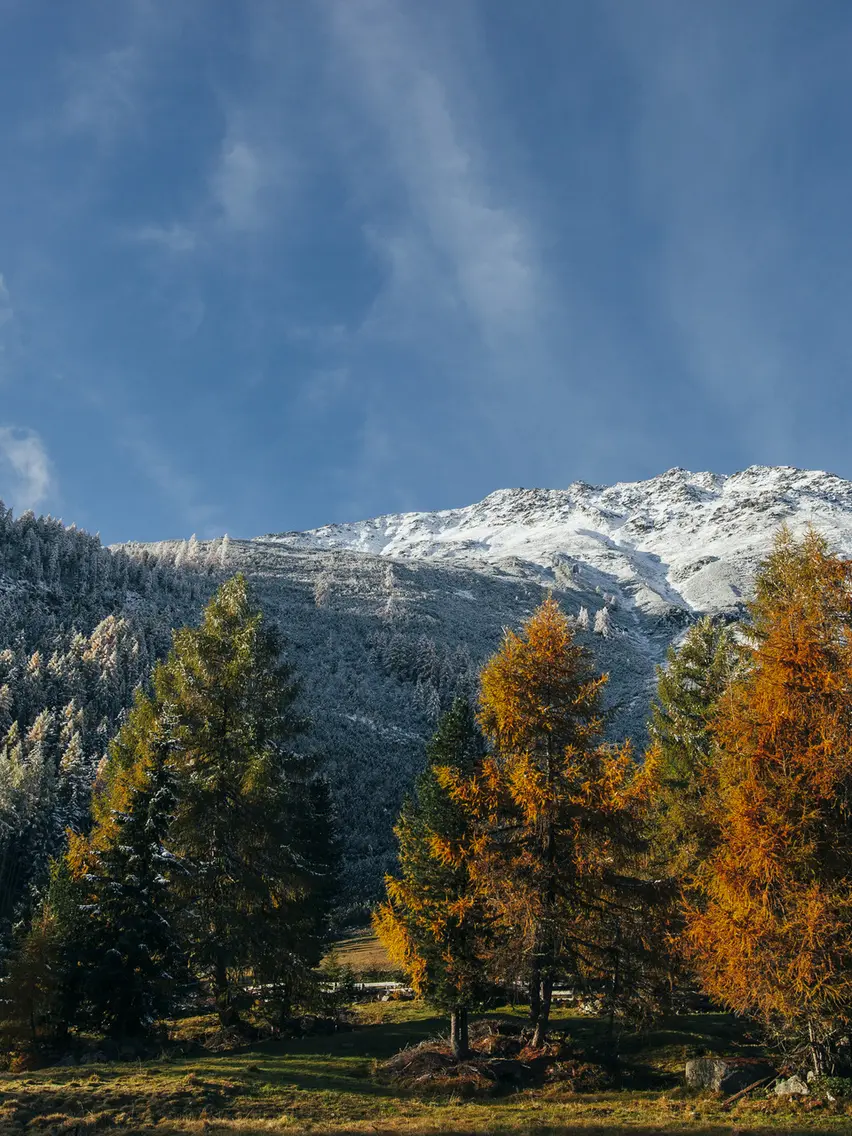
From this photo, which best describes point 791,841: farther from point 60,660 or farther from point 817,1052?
point 60,660

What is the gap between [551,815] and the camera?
14.8m

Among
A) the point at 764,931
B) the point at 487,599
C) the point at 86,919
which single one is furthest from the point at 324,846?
the point at 487,599

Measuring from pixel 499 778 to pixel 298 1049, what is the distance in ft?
29.4

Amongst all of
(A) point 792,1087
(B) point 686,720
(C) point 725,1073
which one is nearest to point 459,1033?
(C) point 725,1073

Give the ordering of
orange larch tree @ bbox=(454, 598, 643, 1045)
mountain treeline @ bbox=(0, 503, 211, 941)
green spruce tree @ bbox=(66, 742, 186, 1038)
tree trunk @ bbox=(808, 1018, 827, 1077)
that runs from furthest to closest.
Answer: mountain treeline @ bbox=(0, 503, 211, 941), green spruce tree @ bbox=(66, 742, 186, 1038), orange larch tree @ bbox=(454, 598, 643, 1045), tree trunk @ bbox=(808, 1018, 827, 1077)

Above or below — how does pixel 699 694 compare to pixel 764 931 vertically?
above

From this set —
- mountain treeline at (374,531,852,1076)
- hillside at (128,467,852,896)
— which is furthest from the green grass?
hillside at (128,467,852,896)

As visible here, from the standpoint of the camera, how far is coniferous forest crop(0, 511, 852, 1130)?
40.3 ft

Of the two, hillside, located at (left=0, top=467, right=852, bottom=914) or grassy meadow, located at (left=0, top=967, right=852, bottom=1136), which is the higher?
hillside, located at (left=0, top=467, right=852, bottom=914)

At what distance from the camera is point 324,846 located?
3048 cm

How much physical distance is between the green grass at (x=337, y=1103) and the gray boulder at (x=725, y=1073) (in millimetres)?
470

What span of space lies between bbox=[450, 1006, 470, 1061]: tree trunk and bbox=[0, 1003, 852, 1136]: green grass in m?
1.98

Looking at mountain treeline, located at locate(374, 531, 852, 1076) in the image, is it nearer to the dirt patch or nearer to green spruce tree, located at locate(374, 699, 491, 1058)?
green spruce tree, located at locate(374, 699, 491, 1058)

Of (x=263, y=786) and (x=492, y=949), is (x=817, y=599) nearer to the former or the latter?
(x=492, y=949)
